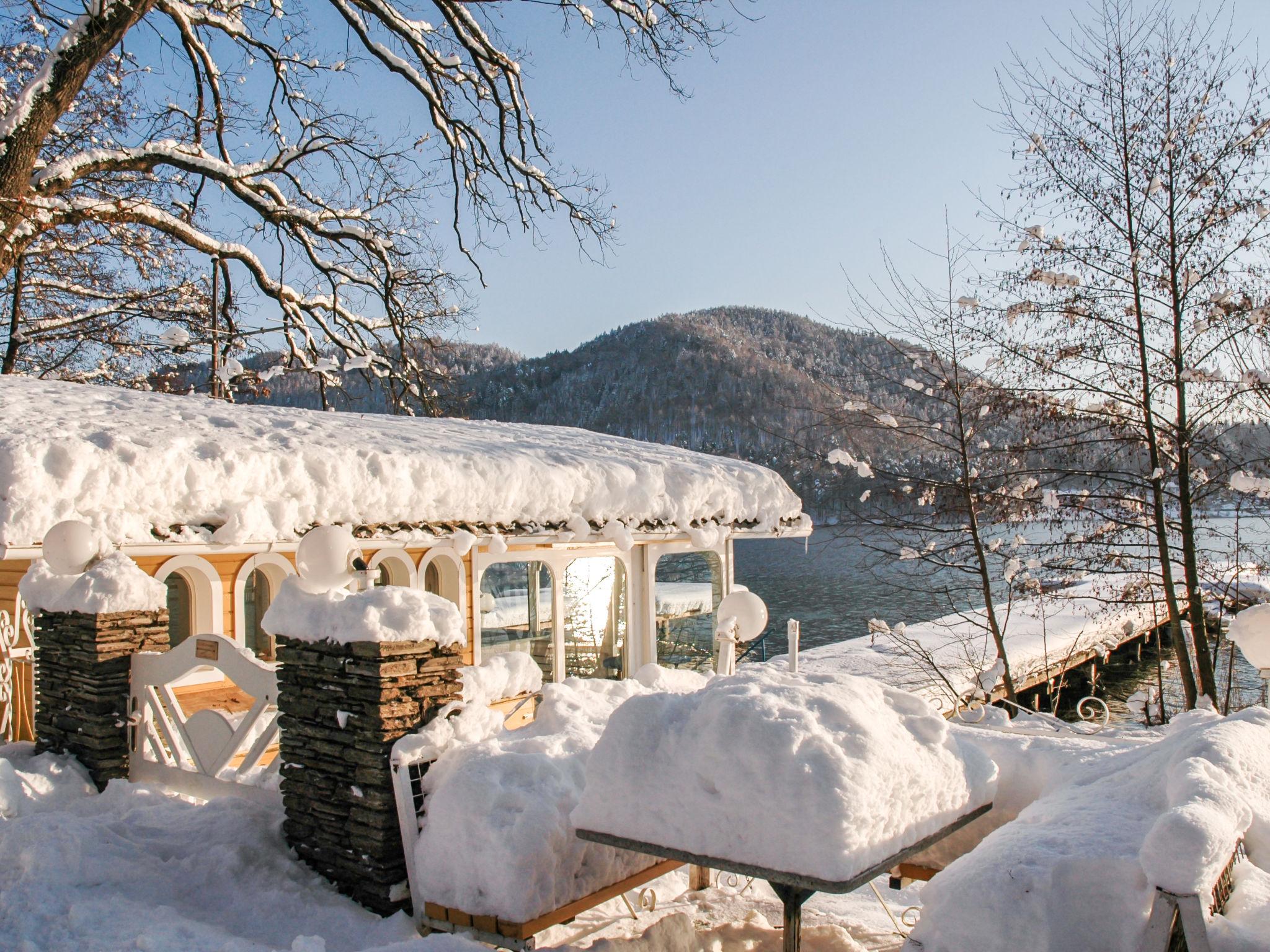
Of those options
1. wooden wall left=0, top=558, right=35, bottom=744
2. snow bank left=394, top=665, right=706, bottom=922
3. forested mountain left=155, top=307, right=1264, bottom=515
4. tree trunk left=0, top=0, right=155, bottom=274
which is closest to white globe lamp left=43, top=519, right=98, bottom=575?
wooden wall left=0, top=558, right=35, bottom=744

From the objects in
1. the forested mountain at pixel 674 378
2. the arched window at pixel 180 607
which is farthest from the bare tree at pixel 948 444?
the forested mountain at pixel 674 378

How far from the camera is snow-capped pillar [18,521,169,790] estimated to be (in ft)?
19.5

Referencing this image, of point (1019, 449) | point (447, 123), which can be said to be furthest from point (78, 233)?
point (1019, 449)

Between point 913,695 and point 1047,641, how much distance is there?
17.9 m

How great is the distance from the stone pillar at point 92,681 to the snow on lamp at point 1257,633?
666 cm

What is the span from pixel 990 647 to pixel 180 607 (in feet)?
55.0

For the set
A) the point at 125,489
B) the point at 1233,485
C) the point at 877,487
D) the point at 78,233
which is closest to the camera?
the point at 125,489

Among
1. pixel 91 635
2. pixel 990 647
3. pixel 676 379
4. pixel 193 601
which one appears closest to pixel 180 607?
pixel 193 601

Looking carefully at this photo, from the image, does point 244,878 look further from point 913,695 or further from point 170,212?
point 170,212

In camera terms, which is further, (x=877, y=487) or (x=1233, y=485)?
(x=877, y=487)

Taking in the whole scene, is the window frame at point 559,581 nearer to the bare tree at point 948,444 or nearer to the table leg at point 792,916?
the bare tree at point 948,444

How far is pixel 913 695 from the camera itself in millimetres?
4012

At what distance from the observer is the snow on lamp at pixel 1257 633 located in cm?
486

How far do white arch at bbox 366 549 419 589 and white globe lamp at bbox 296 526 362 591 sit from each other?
394cm
